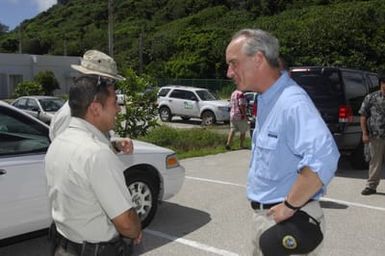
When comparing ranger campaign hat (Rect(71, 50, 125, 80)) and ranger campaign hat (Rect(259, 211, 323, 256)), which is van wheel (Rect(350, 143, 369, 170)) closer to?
ranger campaign hat (Rect(71, 50, 125, 80))

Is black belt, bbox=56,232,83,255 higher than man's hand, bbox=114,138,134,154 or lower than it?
lower

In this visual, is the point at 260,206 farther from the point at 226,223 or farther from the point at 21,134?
the point at 226,223

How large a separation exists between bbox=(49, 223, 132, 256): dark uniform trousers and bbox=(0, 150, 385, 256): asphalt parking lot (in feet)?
9.19

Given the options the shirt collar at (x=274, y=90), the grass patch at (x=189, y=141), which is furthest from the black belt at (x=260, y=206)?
the grass patch at (x=189, y=141)

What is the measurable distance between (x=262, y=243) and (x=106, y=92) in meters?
1.11

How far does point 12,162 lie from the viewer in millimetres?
4789

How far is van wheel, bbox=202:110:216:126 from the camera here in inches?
890

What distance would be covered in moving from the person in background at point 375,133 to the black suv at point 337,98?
1.34 metres

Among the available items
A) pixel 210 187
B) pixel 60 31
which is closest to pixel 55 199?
pixel 210 187

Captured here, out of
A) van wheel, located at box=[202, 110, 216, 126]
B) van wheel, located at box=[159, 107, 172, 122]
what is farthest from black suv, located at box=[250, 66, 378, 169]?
van wheel, located at box=[159, 107, 172, 122]

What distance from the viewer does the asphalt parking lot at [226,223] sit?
5535mm

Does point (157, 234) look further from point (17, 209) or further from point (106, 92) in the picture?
point (106, 92)

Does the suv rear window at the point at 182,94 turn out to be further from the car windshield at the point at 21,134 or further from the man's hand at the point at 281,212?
the man's hand at the point at 281,212

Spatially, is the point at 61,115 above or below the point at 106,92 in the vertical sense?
below
